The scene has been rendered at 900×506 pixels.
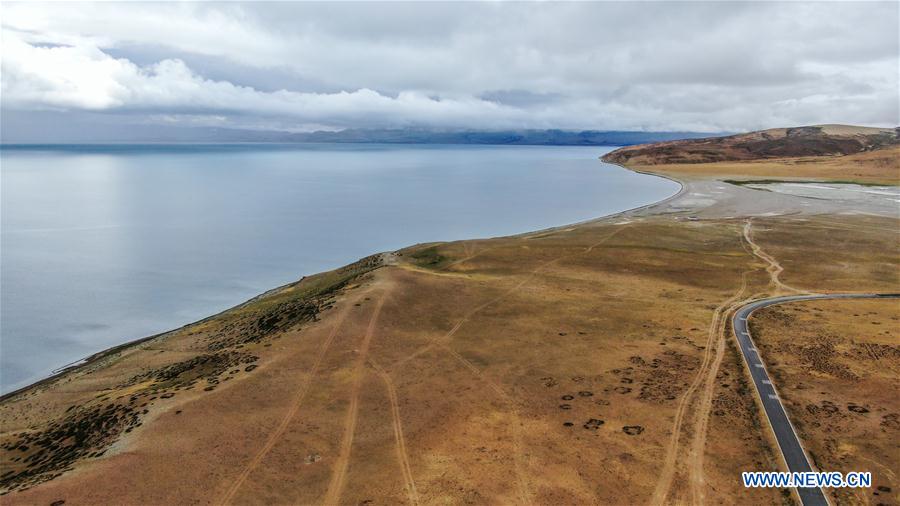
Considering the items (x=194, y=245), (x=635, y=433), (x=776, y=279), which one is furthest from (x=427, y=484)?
(x=194, y=245)

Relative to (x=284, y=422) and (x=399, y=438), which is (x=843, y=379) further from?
(x=284, y=422)

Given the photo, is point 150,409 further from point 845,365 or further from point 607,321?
point 845,365

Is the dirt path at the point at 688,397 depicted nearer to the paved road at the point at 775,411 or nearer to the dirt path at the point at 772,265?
the paved road at the point at 775,411

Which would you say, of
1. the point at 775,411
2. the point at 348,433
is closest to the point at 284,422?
the point at 348,433

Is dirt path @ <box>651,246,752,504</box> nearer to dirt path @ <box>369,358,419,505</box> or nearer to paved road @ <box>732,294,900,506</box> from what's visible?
paved road @ <box>732,294,900,506</box>

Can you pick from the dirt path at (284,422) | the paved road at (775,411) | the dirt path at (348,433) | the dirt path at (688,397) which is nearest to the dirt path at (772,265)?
the dirt path at (688,397)

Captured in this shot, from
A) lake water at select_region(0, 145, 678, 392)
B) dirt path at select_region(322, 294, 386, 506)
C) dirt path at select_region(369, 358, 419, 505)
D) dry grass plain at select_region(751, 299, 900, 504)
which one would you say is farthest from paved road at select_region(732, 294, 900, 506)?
lake water at select_region(0, 145, 678, 392)
